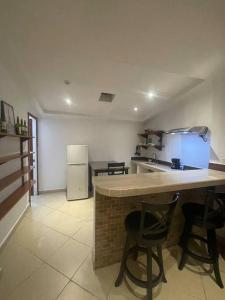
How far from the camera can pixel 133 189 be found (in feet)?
4.69

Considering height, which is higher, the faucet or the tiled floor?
the faucet

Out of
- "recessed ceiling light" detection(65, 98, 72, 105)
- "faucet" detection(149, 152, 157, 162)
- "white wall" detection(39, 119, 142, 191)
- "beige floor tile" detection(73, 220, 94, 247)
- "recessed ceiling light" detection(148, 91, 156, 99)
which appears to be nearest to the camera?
"beige floor tile" detection(73, 220, 94, 247)

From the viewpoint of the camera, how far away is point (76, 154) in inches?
158

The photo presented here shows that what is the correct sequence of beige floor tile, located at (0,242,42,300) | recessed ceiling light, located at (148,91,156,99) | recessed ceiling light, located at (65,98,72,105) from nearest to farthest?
beige floor tile, located at (0,242,42,300) → recessed ceiling light, located at (148,91,156,99) → recessed ceiling light, located at (65,98,72,105)

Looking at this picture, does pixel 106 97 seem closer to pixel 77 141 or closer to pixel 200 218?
pixel 77 141

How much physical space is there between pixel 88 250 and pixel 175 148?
2900 millimetres

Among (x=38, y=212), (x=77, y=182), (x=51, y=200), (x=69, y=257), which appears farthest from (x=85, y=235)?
(x=51, y=200)

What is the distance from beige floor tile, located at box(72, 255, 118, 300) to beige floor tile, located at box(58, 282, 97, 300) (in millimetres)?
46

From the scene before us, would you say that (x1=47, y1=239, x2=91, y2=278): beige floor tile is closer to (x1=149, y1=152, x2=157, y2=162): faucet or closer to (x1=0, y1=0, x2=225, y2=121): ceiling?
(x1=0, y1=0, x2=225, y2=121): ceiling

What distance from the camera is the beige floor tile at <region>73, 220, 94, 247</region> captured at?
2373mm

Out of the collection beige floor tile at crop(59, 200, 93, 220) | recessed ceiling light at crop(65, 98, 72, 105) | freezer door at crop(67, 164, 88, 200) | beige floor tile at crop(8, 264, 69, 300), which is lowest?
beige floor tile at crop(59, 200, 93, 220)

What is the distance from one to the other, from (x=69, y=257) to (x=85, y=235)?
19.5 inches

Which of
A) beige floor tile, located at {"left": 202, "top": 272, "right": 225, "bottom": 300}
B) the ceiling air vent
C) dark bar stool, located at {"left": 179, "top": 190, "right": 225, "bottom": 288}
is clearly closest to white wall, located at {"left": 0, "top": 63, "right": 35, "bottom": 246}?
the ceiling air vent

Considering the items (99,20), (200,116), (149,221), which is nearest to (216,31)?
(99,20)
